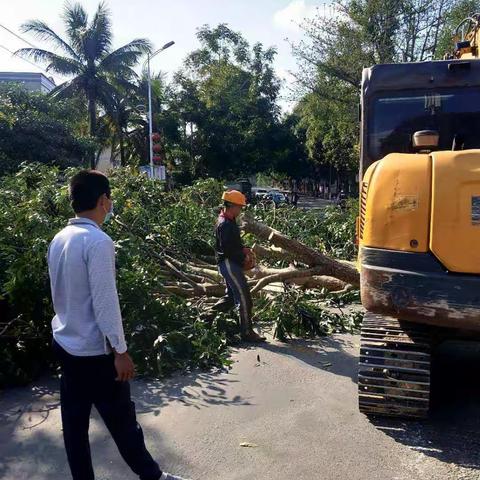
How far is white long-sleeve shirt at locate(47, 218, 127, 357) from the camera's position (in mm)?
2727

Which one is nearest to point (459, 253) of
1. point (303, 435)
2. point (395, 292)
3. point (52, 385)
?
point (395, 292)

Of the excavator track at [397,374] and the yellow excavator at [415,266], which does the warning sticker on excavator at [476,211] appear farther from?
the excavator track at [397,374]

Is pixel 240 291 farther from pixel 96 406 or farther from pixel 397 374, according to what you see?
pixel 96 406

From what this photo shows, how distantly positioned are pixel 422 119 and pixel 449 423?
2475 mm

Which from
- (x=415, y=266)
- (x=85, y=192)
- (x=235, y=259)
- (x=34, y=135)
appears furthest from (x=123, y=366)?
(x=34, y=135)

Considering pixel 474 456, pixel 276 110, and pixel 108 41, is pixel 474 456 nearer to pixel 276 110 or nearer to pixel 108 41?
pixel 108 41

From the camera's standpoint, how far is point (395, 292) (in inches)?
141

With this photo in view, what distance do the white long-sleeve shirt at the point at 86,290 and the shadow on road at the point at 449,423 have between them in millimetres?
Result: 2220

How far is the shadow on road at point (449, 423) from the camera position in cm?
369

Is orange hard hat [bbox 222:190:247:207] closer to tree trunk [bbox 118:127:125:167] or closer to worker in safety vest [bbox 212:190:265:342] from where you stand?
worker in safety vest [bbox 212:190:265:342]

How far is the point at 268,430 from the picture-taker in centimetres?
400

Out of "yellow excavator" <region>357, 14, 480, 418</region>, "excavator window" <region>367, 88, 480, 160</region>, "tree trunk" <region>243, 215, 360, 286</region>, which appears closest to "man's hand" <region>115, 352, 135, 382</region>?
"yellow excavator" <region>357, 14, 480, 418</region>

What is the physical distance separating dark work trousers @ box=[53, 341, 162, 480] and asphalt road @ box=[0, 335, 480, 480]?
0.53 meters

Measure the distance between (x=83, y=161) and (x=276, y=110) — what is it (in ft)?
53.9
